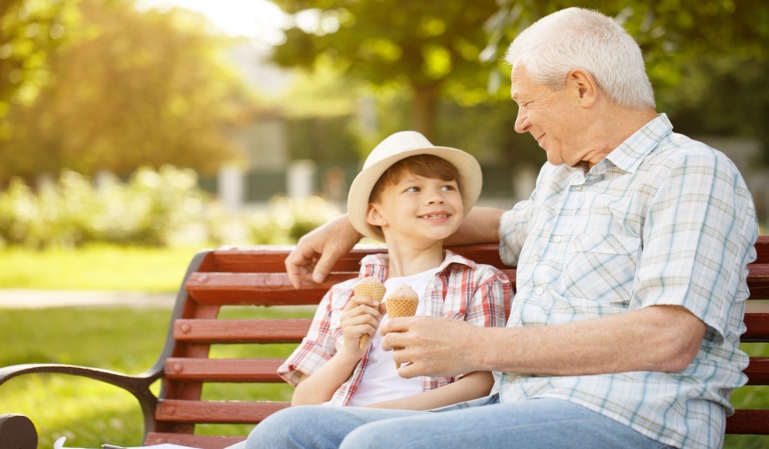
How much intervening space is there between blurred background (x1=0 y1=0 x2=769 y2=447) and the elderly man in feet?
7.67

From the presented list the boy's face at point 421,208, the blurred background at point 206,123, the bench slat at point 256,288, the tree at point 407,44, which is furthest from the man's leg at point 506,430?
the tree at point 407,44

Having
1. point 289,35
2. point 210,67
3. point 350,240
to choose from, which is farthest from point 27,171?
point 350,240

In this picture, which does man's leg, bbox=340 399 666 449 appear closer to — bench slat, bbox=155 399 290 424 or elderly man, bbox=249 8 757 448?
elderly man, bbox=249 8 757 448

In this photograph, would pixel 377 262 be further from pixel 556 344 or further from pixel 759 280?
pixel 759 280

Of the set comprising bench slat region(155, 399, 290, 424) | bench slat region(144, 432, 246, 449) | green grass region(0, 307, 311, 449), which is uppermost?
bench slat region(155, 399, 290, 424)

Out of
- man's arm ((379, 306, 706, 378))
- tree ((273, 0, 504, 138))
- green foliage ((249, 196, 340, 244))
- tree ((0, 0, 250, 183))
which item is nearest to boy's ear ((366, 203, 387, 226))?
man's arm ((379, 306, 706, 378))

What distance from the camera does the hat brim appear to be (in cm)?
292

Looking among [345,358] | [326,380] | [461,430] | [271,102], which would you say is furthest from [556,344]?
[271,102]

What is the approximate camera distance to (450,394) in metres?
2.62

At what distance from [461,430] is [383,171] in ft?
3.56

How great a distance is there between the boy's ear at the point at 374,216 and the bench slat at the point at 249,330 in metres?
0.46

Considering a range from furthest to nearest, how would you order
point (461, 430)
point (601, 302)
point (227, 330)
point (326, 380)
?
1. point (227, 330)
2. point (326, 380)
3. point (601, 302)
4. point (461, 430)

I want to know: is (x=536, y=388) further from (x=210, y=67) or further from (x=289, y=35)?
(x=210, y=67)

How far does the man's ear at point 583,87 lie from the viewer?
8.14 feet
